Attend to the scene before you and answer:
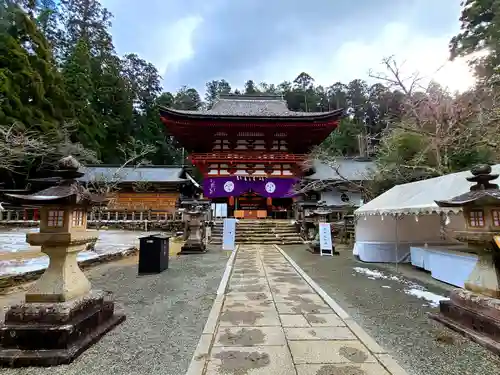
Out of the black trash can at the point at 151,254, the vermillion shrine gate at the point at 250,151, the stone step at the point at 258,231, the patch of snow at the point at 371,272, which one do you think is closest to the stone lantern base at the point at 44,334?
the black trash can at the point at 151,254

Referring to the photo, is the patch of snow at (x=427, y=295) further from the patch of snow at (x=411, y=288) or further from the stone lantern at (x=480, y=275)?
the stone lantern at (x=480, y=275)

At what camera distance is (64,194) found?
11.6ft

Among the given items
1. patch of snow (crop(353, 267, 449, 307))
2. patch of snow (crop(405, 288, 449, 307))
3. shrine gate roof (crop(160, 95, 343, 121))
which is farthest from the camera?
shrine gate roof (crop(160, 95, 343, 121))

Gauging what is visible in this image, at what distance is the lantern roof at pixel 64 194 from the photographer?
11.2ft

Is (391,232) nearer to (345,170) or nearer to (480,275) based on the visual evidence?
(480,275)

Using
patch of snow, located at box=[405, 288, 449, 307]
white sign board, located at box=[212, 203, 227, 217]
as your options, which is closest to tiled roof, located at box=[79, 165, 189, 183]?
white sign board, located at box=[212, 203, 227, 217]

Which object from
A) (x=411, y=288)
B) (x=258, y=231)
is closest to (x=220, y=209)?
(x=258, y=231)

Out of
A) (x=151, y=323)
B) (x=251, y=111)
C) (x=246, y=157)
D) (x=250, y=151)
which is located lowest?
(x=151, y=323)

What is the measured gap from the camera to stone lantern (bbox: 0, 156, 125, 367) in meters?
3.04

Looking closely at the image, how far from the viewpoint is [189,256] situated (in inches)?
412

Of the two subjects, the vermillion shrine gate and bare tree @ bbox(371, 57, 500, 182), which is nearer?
bare tree @ bbox(371, 57, 500, 182)

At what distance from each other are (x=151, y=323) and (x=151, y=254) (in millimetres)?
3826

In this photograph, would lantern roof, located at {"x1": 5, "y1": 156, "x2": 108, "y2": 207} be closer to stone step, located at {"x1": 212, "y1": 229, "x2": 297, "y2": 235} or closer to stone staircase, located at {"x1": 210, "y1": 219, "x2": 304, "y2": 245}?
stone staircase, located at {"x1": 210, "y1": 219, "x2": 304, "y2": 245}

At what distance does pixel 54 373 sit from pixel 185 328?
151 cm
